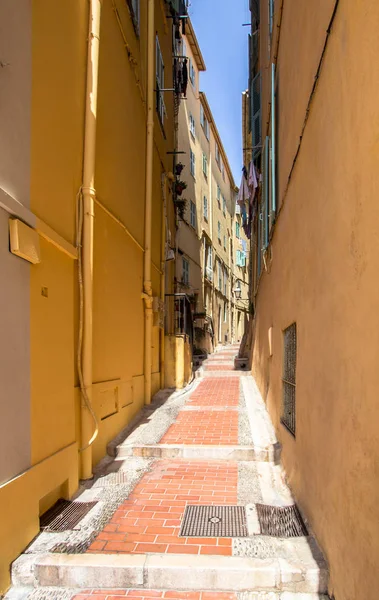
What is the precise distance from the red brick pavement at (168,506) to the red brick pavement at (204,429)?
1.71 feet

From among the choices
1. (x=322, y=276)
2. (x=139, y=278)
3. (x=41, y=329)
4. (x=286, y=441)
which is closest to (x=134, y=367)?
(x=139, y=278)

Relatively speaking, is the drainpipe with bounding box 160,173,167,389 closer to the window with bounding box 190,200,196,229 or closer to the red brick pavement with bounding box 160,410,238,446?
the red brick pavement with bounding box 160,410,238,446

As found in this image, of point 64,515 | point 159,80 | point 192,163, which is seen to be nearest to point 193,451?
point 64,515

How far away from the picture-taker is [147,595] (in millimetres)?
3127

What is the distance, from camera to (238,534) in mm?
3707

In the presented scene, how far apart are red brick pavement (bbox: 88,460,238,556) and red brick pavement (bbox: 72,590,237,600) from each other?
30 cm

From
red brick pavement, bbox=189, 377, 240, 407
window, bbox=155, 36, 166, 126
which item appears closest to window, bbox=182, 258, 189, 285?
red brick pavement, bbox=189, 377, 240, 407

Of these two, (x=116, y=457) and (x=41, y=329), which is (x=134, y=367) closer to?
(x=116, y=457)

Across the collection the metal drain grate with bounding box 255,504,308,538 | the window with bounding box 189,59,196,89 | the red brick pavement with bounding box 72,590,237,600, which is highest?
the window with bounding box 189,59,196,89

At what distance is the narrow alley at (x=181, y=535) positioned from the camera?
3158 millimetres

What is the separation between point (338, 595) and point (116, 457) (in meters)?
3.47

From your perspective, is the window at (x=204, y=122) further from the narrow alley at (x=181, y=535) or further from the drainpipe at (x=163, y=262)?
the narrow alley at (x=181, y=535)

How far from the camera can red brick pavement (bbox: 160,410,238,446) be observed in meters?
6.10

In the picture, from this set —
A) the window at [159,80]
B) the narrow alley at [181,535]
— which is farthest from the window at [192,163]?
the narrow alley at [181,535]
